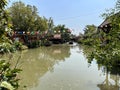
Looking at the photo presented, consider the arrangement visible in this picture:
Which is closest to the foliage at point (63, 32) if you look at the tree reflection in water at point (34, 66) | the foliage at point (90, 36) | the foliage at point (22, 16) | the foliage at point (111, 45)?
the foliage at point (22, 16)

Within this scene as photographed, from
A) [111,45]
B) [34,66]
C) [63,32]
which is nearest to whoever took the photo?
[111,45]

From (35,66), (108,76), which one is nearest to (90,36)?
(108,76)

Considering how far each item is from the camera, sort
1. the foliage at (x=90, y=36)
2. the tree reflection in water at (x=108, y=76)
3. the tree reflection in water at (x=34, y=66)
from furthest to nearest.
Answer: the tree reflection in water at (x=34, y=66) → the foliage at (x=90, y=36) → the tree reflection in water at (x=108, y=76)

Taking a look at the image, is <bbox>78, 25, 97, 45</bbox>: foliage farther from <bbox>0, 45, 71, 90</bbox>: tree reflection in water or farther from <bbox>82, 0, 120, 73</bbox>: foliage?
<bbox>0, 45, 71, 90</bbox>: tree reflection in water

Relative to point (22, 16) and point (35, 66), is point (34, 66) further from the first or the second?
point (22, 16)

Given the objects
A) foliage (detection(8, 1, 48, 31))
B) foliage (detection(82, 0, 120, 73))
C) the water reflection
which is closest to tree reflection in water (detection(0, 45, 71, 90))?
the water reflection

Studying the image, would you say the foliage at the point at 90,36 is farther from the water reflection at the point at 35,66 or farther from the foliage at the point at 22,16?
the foliage at the point at 22,16

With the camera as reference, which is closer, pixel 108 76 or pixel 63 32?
pixel 108 76

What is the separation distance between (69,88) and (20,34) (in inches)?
1310

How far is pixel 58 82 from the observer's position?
12.0 m

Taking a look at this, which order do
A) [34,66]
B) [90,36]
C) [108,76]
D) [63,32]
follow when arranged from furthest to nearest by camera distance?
[63,32] → [34,66] → [90,36] → [108,76]

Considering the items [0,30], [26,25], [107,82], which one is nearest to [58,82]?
[107,82]

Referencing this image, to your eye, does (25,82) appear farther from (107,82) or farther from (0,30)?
(0,30)

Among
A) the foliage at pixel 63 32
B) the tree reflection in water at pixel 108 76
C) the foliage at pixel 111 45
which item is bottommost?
the tree reflection in water at pixel 108 76
